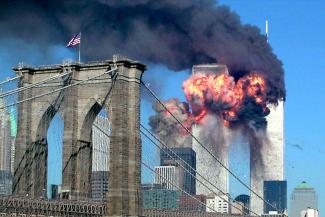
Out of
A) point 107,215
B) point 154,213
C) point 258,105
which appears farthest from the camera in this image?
point 258,105

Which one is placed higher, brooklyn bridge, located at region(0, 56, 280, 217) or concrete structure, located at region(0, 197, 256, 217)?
brooklyn bridge, located at region(0, 56, 280, 217)

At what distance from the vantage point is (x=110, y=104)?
83.9 metres

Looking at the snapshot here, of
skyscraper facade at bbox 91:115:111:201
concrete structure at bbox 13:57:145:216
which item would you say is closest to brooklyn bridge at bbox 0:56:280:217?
concrete structure at bbox 13:57:145:216

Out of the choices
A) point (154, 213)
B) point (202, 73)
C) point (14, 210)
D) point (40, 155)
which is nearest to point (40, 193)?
point (40, 155)

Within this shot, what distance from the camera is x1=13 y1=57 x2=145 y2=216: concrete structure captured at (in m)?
82.8

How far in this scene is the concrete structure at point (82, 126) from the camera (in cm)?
8275

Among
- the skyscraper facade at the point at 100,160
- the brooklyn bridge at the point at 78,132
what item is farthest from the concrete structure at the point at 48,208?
the skyscraper facade at the point at 100,160

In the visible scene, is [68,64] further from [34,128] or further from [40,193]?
[40,193]

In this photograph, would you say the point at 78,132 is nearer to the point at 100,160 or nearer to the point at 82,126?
the point at 82,126

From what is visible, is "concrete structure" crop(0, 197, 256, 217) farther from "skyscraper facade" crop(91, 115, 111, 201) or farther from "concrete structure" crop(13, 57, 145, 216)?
"skyscraper facade" crop(91, 115, 111, 201)

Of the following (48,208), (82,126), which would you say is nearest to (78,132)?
(82,126)

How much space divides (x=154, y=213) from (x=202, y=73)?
87.2 metres

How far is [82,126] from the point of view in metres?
85.8

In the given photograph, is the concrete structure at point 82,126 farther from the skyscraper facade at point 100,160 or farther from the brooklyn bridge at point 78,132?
the skyscraper facade at point 100,160
